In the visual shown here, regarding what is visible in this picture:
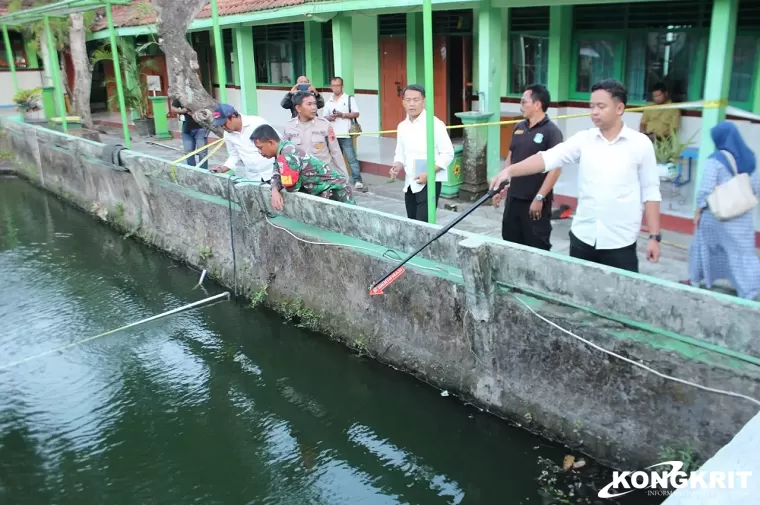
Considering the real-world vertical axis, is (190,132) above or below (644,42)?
below

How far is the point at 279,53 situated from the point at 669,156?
31.8ft

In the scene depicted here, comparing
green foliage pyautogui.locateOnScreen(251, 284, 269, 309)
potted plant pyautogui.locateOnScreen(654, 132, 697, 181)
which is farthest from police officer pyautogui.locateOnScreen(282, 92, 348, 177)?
potted plant pyautogui.locateOnScreen(654, 132, 697, 181)

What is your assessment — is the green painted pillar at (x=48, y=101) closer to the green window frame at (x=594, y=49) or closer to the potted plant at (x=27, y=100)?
the potted plant at (x=27, y=100)

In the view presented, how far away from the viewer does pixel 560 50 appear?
9.08m

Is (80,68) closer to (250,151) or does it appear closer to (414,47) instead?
(414,47)

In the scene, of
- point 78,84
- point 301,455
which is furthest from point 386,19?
point 301,455

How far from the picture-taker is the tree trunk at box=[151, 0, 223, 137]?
9.83 m

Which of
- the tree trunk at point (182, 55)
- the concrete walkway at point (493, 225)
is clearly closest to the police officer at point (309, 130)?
the concrete walkway at point (493, 225)

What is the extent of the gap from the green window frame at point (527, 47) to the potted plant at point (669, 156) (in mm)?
2484

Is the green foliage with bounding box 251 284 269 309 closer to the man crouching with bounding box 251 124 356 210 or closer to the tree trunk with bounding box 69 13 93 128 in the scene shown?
the man crouching with bounding box 251 124 356 210

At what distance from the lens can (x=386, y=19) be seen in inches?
469

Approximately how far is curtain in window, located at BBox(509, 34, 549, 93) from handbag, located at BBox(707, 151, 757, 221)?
5.52m

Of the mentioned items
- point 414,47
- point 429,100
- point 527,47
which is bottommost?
point 429,100

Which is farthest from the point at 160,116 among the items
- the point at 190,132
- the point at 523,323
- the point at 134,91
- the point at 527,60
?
the point at 523,323
